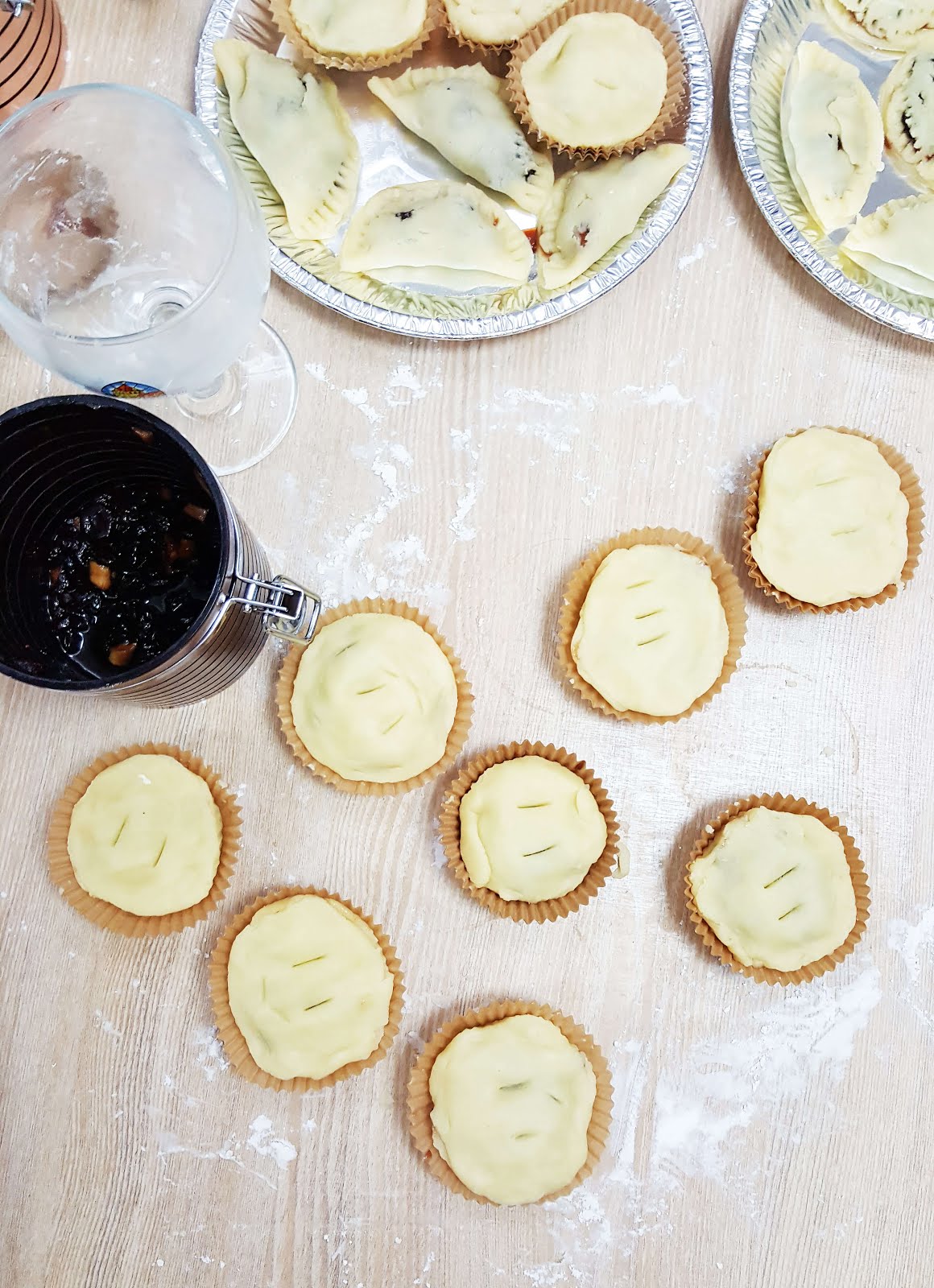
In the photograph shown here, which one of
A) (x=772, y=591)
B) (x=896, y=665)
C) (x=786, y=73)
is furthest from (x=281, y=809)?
(x=786, y=73)

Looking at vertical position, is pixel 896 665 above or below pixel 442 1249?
above

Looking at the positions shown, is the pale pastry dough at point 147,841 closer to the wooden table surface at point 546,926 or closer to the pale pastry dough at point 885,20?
the wooden table surface at point 546,926

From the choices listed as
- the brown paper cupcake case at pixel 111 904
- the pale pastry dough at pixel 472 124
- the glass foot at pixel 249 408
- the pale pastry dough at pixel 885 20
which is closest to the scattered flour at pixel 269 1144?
the brown paper cupcake case at pixel 111 904

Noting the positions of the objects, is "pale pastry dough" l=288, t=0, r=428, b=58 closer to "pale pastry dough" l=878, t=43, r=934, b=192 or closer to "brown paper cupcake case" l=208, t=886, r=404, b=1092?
"pale pastry dough" l=878, t=43, r=934, b=192

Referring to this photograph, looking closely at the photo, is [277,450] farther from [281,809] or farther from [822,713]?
[822,713]

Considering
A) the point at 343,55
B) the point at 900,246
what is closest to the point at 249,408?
the point at 343,55

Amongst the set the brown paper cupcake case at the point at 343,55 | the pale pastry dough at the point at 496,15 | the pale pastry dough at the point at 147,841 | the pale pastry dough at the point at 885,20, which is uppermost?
the pale pastry dough at the point at 885,20

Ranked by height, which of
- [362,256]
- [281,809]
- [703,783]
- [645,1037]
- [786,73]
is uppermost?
[786,73]
